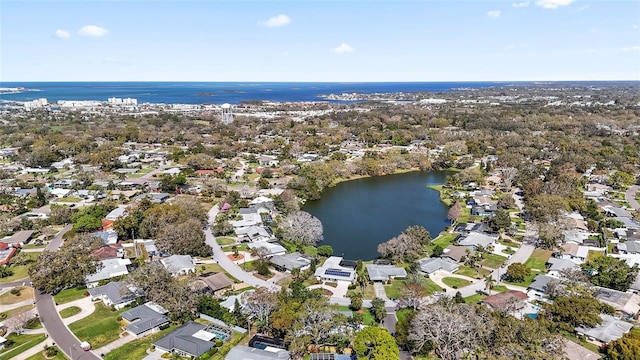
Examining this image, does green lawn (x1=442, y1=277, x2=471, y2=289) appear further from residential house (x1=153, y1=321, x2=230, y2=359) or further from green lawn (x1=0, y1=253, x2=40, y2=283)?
green lawn (x1=0, y1=253, x2=40, y2=283)

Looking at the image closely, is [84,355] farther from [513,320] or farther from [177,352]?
[513,320]

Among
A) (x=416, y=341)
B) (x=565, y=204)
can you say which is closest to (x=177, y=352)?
(x=416, y=341)

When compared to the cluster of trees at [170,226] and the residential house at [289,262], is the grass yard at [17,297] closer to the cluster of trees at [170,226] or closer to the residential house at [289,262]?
the cluster of trees at [170,226]

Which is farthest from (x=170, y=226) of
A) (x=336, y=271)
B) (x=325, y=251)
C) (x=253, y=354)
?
(x=253, y=354)

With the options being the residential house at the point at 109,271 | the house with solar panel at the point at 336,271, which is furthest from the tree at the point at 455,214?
the residential house at the point at 109,271

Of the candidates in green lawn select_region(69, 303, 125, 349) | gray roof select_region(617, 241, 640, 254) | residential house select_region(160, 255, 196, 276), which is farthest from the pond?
green lawn select_region(69, 303, 125, 349)
